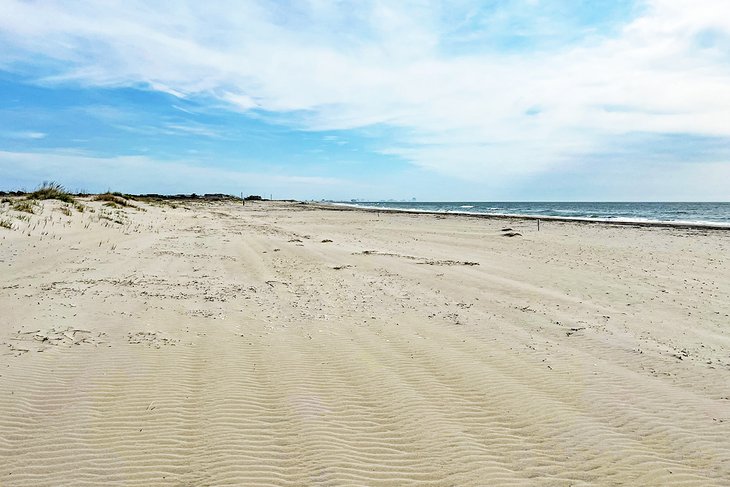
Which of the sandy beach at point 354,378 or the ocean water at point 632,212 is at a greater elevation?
the ocean water at point 632,212

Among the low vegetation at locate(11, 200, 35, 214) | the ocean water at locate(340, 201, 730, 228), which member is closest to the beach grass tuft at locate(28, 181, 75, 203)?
the low vegetation at locate(11, 200, 35, 214)

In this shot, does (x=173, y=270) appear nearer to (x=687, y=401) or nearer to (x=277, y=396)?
(x=277, y=396)

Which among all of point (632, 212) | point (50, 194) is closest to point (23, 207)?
point (50, 194)

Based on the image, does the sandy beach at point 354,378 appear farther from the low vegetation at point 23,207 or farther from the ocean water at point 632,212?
the ocean water at point 632,212

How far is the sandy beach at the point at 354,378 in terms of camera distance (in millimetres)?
3764

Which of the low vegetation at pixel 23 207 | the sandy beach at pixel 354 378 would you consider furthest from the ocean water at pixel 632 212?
the low vegetation at pixel 23 207

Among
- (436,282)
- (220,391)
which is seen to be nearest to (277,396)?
(220,391)

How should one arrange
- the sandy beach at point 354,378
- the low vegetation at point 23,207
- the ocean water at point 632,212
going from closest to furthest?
the sandy beach at point 354,378 → the low vegetation at point 23,207 → the ocean water at point 632,212

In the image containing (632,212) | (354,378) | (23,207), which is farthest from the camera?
(632,212)

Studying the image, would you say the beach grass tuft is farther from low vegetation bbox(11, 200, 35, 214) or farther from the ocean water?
the ocean water

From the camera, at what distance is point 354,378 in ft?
17.8

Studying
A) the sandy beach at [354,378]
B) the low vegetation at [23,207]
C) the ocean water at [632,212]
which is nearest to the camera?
the sandy beach at [354,378]

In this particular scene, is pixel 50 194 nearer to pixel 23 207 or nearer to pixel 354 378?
pixel 23 207

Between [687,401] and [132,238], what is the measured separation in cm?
1747
